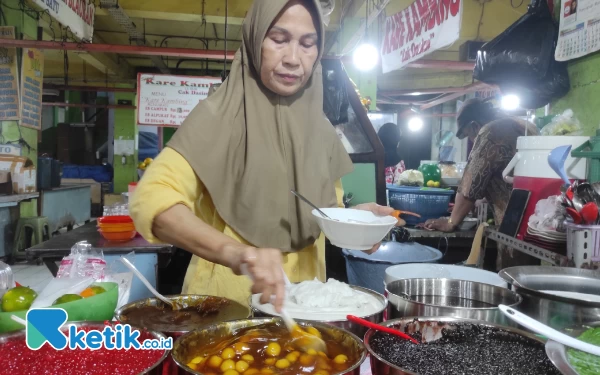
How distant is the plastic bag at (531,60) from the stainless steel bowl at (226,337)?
105 inches

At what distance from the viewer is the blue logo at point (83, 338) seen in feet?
2.83

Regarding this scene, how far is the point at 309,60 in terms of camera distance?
58.5 inches

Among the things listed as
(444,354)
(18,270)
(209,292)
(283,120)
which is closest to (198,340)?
(444,354)

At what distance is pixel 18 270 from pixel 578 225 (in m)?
6.73

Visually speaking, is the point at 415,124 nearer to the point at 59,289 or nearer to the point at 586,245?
the point at 586,245

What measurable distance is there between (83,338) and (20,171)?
631 cm

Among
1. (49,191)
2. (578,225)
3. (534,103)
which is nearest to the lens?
(578,225)

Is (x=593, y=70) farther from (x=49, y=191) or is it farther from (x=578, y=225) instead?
(x=49, y=191)

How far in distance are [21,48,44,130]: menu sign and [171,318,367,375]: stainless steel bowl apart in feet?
21.7

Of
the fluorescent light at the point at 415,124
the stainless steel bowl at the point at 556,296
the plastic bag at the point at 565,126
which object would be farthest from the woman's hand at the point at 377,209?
the fluorescent light at the point at 415,124

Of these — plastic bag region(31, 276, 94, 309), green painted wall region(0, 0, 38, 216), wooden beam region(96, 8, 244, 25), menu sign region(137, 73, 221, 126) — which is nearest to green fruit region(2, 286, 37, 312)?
plastic bag region(31, 276, 94, 309)

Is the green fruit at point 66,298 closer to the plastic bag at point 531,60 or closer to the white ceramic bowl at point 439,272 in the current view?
the white ceramic bowl at point 439,272

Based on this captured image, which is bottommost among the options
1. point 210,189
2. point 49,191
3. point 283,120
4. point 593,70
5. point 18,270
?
point 18,270

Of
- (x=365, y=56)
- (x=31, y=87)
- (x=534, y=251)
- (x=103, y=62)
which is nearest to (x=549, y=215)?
(x=534, y=251)
